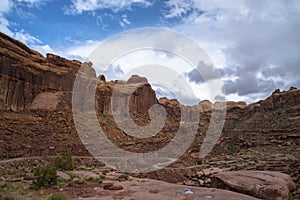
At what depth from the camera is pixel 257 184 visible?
41.5ft

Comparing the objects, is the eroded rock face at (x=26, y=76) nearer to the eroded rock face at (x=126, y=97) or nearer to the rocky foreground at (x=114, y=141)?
the rocky foreground at (x=114, y=141)

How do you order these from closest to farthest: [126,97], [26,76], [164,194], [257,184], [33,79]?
[257,184] → [164,194] → [26,76] → [33,79] → [126,97]

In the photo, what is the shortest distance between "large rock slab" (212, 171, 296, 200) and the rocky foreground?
0.04 meters

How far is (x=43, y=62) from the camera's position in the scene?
50.4 m

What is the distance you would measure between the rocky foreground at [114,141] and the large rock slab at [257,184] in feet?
0.14

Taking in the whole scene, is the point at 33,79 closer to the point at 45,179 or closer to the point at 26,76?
the point at 26,76

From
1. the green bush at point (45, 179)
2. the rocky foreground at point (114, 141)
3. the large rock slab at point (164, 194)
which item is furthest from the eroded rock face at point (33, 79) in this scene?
the large rock slab at point (164, 194)

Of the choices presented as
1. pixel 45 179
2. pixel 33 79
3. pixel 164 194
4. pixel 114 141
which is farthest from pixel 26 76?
pixel 164 194

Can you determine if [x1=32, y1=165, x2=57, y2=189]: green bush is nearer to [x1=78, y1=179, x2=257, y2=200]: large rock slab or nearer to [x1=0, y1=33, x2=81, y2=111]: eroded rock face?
[x1=78, y1=179, x2=257, y2=200]: large rock slab

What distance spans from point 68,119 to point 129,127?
18.0 metres

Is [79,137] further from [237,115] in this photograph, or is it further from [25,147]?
[237,115]

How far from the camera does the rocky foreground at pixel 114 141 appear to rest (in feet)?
45.9

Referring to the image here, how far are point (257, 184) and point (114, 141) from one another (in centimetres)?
3706

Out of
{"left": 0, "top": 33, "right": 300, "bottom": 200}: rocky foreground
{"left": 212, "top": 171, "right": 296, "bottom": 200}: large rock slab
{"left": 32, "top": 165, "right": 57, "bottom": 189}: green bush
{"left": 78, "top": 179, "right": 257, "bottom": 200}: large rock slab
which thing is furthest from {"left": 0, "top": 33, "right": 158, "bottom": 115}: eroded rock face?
{"left": 212, "top": 171, "right": 296, "bottom": 200}: large rock slab
